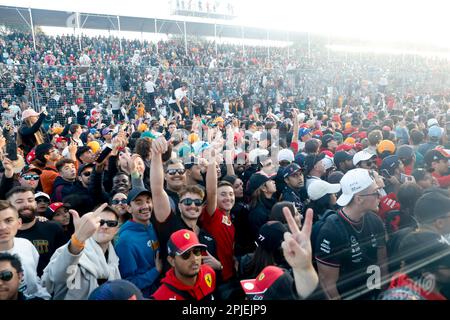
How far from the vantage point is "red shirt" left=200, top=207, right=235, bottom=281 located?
12.2ft

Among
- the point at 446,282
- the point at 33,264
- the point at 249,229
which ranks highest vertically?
the point at 446,282

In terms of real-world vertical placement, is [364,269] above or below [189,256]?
below

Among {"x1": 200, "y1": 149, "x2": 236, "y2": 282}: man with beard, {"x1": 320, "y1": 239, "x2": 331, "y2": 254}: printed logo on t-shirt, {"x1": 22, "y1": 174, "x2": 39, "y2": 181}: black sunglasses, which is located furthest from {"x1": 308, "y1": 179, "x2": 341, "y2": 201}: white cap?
{"x1": 22, "y1": 174, "x2": 39, "y2": 181}: black sunglasses

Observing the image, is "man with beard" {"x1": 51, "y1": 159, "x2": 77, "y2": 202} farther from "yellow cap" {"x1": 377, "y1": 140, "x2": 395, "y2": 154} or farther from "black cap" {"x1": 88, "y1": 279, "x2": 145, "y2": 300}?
"yellow cap" {"x1": 377, "y1": 140, "x2": 395, "y2": 154}

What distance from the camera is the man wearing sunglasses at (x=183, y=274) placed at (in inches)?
107

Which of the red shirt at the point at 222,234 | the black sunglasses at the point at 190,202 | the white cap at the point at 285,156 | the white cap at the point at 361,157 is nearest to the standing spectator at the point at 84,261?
the black sunglasses at the point at 190,202

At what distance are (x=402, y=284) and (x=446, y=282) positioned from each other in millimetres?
329

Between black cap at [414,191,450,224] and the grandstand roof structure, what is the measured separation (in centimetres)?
2445

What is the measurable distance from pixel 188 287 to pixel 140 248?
0.68m

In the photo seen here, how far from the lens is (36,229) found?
3496 mm
